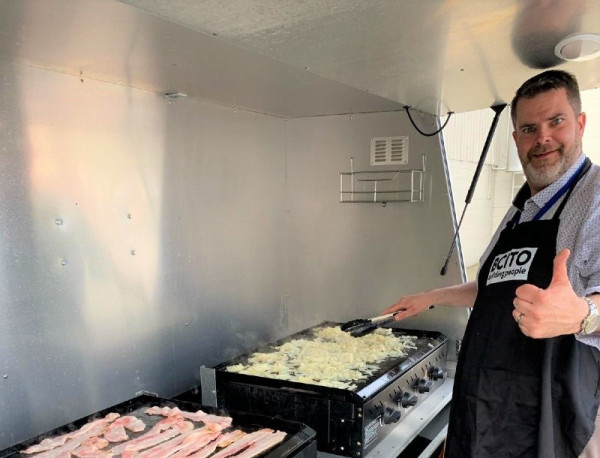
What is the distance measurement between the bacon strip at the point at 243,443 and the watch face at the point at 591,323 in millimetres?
823

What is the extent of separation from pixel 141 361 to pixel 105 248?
0.44 meters

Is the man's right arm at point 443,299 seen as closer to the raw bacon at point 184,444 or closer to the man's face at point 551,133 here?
the man's face at point 551,133

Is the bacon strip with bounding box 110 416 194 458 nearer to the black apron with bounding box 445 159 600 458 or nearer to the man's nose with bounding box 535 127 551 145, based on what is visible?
the black apron with bounding box 445 159 600 458

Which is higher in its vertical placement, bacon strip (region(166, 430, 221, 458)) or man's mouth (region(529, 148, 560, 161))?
man's mouth (region(529, 148, 560, 161))

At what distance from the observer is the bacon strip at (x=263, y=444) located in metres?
1.24

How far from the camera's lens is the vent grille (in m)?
2.41

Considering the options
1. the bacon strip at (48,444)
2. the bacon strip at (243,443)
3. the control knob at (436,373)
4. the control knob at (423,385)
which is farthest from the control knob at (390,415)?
the bacon strip at (48,444)

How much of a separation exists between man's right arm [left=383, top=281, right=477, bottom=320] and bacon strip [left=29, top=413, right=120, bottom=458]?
1082 mm

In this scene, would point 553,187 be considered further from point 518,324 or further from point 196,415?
point 196,415

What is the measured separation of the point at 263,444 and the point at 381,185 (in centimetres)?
151

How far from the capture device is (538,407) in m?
1.29

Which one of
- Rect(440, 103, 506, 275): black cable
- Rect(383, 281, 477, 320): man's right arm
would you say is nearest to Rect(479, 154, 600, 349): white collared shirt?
Rect(383, 281, 477, 320): man's right arm

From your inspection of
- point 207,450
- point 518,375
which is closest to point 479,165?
point 518,375

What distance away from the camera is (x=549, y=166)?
4.61 ft
